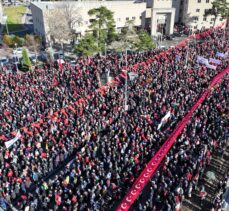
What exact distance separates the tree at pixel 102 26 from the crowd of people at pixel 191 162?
18.9 m

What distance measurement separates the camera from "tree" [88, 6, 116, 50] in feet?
116

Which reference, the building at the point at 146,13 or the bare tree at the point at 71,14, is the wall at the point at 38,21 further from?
Result: the bare tree at the point at 71,14

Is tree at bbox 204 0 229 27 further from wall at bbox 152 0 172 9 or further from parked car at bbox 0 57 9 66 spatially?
parked car at bbox 0 57 9 66

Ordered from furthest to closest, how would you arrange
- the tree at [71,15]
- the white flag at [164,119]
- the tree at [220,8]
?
the tree at [220,8], the tree at [71,15], the white flag at [164,119]

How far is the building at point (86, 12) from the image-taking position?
136ft

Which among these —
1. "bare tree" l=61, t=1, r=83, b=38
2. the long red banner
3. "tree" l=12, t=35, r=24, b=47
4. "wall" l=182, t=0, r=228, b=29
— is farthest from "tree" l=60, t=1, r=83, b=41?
the long red banner

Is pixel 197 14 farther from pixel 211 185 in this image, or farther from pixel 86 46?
pixel 211 185

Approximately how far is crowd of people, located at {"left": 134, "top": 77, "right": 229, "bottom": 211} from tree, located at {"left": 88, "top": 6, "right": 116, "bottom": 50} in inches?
745

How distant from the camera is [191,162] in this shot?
1527cm

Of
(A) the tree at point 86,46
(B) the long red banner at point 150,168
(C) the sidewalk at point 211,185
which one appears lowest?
(C) the sidewalk at point 211,185

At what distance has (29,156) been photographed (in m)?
16.7

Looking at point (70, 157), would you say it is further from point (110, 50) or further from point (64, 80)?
point (110, 50)

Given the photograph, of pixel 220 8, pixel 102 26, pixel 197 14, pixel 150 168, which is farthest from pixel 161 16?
pixel 150 168

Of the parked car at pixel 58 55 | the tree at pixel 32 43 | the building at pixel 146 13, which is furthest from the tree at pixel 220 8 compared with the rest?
the tree at pixel 32 43
